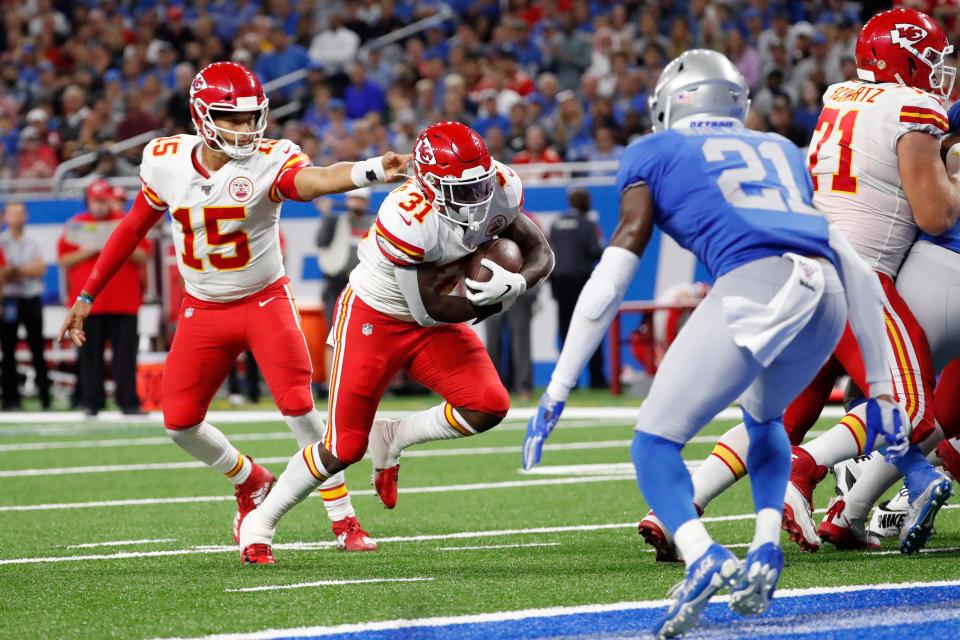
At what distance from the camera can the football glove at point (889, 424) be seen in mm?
3869

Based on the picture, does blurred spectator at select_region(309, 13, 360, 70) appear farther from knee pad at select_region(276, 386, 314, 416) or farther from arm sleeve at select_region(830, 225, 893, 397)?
arm sleeve at select_region(830, 225, 893, 397)

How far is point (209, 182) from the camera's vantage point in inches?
227

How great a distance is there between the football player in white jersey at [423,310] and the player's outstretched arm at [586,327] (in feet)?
4.24

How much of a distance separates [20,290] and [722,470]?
30.0ft

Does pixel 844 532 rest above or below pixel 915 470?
below

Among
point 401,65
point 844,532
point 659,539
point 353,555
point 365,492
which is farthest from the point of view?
point 401,65

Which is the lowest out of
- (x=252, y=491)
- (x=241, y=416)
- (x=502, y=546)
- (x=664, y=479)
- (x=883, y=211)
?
(x=241, y=416)

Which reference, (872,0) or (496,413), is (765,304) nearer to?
(496,413)

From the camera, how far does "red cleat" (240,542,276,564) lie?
5.25 meters

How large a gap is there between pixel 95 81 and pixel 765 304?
51.5 feet

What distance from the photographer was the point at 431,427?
18.7 ft

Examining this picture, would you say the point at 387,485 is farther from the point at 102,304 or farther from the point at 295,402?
the point at 102,304

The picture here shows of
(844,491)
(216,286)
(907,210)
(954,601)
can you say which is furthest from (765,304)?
(216,286)

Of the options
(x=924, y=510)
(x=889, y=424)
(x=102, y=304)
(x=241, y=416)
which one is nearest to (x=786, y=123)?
(x=241, y=416)
